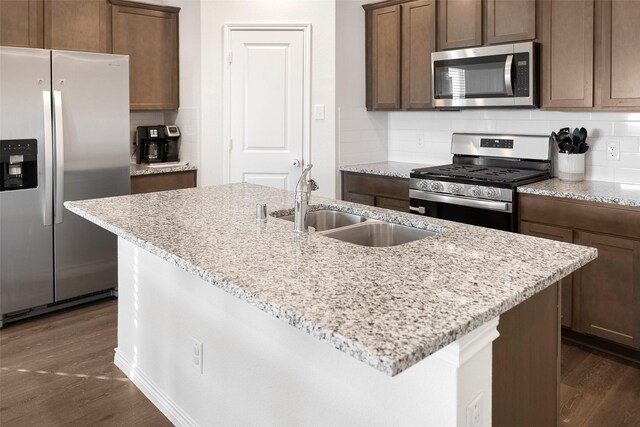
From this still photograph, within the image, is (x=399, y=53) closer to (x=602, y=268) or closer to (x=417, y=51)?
(x=417, y=51)

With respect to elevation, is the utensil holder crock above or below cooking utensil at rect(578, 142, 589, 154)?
below

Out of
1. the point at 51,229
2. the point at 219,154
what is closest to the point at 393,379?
the point at 51,229

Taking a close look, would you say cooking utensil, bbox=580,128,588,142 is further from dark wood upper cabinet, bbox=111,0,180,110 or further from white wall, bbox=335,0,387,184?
dark wood upper cabinet, bbox=111,0,180,110

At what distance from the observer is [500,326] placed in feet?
4.68

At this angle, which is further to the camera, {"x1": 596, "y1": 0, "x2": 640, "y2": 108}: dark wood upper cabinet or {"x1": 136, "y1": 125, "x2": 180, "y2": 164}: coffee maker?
{"x1": 136, "y1": 125, "x2": 180, "y2": 164}: coffee maker

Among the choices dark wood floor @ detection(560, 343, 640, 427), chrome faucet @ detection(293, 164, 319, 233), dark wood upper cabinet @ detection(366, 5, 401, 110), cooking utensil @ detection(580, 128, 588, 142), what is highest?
dark wood upper cabinet @ detection(366, 5, 401, 110)

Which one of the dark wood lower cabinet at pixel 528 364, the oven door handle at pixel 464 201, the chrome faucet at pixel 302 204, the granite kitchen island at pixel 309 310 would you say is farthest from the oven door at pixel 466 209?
the chrome faucet at pixel 302 204

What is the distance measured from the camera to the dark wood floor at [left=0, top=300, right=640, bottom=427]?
7.72 ft

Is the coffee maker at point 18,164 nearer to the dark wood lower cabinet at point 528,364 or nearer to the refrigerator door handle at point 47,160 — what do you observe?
the refrigerator door handle at point 47,160

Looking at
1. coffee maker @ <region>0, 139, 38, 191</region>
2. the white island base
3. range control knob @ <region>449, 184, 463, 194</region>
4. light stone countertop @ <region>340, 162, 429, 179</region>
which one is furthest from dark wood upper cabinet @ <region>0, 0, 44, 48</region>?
range control knob @ <region>449, 184, 463, 194</region>

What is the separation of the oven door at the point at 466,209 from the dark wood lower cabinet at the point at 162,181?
1.88 m

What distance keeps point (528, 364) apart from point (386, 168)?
9.05 ft

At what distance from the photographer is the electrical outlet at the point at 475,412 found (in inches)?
47.9

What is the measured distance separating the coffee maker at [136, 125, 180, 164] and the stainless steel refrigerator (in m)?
0.64
